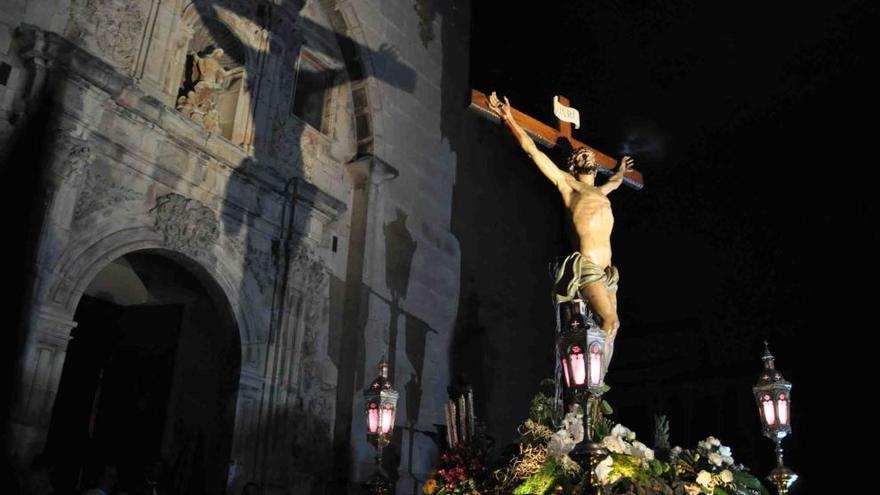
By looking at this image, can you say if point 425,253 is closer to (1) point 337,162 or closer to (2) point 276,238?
(1) point 337,162

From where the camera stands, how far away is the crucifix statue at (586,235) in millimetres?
6734

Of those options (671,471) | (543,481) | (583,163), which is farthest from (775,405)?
(583,163)

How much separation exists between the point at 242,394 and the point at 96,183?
304 centimetres

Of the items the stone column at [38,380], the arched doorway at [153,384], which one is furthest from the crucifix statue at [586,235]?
the stone column at [38,380]

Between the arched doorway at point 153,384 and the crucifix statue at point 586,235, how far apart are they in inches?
175

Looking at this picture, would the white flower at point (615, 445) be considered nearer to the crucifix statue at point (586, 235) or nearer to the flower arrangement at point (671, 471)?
the flower arrangement at point (671, 471)

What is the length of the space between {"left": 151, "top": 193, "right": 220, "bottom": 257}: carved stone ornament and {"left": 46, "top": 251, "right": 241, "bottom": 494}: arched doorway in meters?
0.20

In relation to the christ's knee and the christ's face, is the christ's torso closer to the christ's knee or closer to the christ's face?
the christ's face

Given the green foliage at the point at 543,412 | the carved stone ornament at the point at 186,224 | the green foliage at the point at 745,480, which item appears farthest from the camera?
the carved stone ornament at the point at 186,224

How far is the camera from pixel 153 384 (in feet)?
31.4

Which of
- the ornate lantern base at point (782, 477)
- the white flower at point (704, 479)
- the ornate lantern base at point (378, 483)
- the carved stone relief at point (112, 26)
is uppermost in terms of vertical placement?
the carved stone relief at point (112, 26)

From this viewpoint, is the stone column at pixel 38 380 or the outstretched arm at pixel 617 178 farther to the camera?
A: the outstretched arm at pixel 617 178

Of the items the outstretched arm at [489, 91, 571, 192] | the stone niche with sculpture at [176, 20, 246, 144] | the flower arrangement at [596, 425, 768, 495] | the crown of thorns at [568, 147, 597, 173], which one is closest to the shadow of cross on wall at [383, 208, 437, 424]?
the stone niche with sculpture at [176, 20, 246, 144]

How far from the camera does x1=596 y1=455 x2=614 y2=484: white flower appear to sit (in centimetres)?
521
